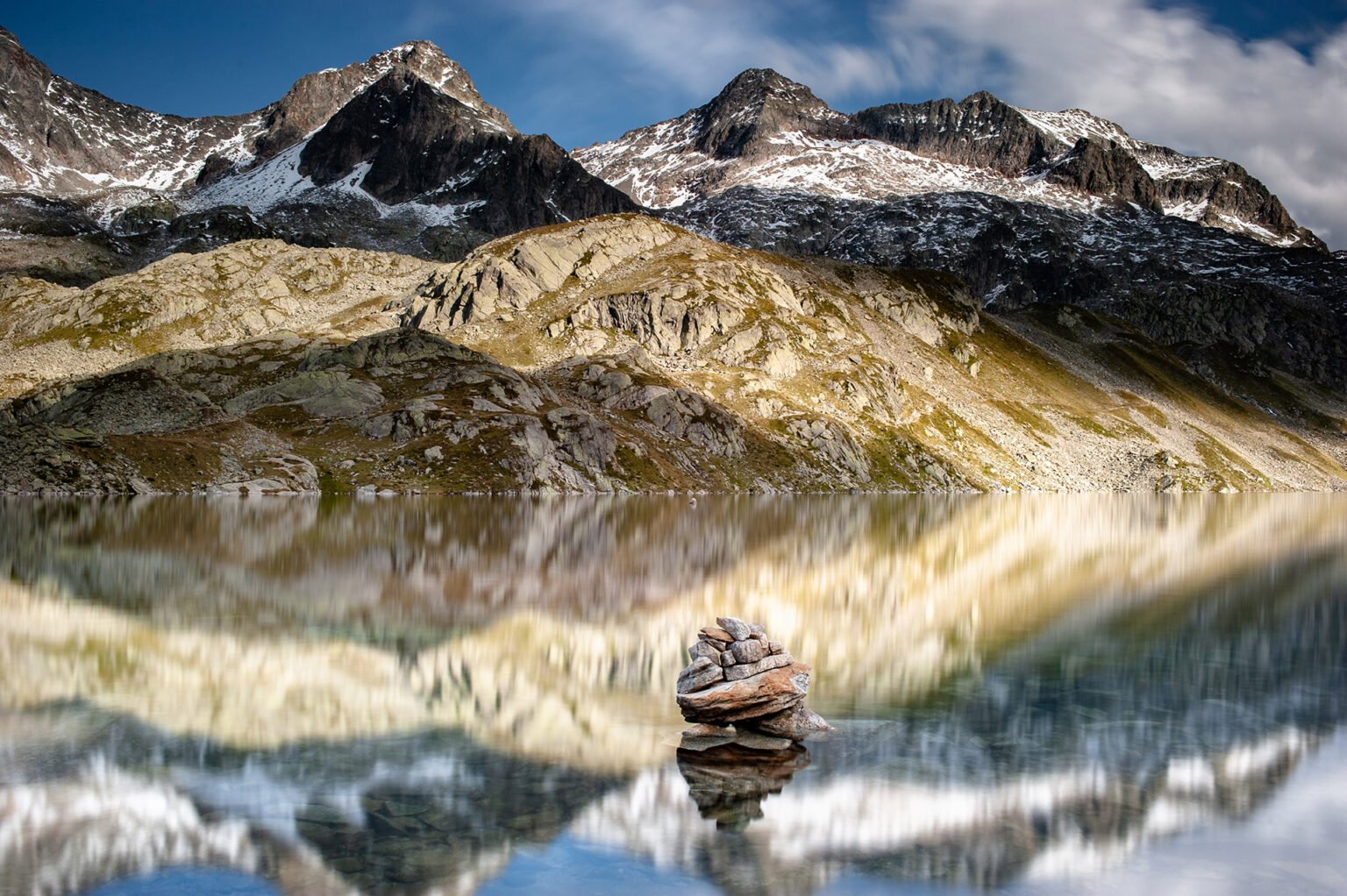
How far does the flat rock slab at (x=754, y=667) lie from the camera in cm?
2323

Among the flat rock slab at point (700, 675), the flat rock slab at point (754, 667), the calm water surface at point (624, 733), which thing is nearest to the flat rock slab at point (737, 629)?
the flat rock slab at point (754, 667)

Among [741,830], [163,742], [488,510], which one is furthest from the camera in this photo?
[488,510]

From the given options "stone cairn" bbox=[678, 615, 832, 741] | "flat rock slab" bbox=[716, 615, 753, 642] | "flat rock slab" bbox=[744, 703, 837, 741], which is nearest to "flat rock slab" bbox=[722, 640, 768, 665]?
"stone cairn" bbox=[678, 615, 832, 741]

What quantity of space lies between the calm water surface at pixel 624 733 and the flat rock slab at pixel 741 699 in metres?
1.14

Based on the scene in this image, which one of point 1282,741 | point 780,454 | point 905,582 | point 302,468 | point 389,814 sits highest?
point 780,454

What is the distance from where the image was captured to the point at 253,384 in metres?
164

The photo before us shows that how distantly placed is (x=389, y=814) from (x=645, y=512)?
273 feet

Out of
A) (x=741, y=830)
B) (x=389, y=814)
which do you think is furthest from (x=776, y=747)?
(x=389, y=814)

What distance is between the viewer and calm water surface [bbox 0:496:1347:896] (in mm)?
16172

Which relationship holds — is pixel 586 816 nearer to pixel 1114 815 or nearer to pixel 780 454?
pixel 1114 815

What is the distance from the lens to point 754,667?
23.4 metres

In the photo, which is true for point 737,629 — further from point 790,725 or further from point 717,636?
point 790,725

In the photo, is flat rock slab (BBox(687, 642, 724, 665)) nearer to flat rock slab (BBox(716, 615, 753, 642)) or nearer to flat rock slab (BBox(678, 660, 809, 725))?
flat rock slab (BBox(678, 660, 809, 725))

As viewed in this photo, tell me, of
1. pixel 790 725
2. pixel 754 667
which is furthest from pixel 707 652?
pixel 790 725
